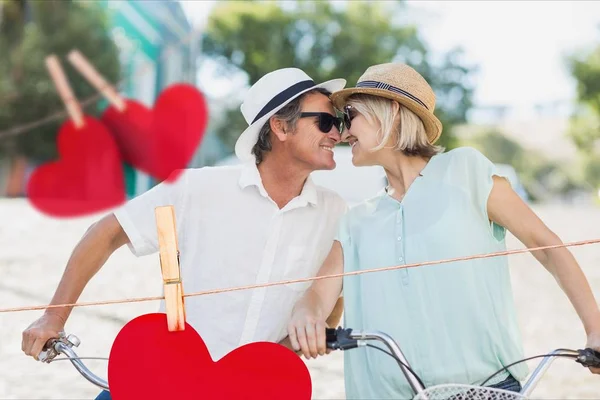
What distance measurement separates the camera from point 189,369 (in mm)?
1767

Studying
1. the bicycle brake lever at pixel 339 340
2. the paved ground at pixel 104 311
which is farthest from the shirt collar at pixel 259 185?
the paved ground at pixel 104 311

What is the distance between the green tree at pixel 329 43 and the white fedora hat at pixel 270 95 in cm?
2269

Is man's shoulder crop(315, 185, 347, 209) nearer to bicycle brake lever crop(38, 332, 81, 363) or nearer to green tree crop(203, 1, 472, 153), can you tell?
bicycle brake lever crop(38, 332, 81, 363)

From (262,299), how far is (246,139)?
1.64 feet

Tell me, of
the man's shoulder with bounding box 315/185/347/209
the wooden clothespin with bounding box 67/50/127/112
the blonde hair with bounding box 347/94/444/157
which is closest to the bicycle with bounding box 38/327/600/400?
the blonde hair with bounding box 347/94/444/157

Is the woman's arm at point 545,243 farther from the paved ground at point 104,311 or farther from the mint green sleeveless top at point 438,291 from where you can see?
the paved ground at point 104,311

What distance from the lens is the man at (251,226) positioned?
2.29 m

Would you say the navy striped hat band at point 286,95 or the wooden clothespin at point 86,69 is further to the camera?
the wooden clothespin at point 86,69

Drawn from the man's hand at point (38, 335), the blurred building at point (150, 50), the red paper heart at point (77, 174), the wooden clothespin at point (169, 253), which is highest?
the blurred building at point (150, 50)

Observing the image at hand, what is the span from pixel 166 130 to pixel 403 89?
4871 mm

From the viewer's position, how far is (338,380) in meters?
5.14

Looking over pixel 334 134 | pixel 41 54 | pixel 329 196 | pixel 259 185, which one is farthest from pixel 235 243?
pixel 41 54

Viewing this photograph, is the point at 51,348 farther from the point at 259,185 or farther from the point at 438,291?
the point at 438,291

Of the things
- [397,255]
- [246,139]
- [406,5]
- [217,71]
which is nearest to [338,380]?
[246,139]
